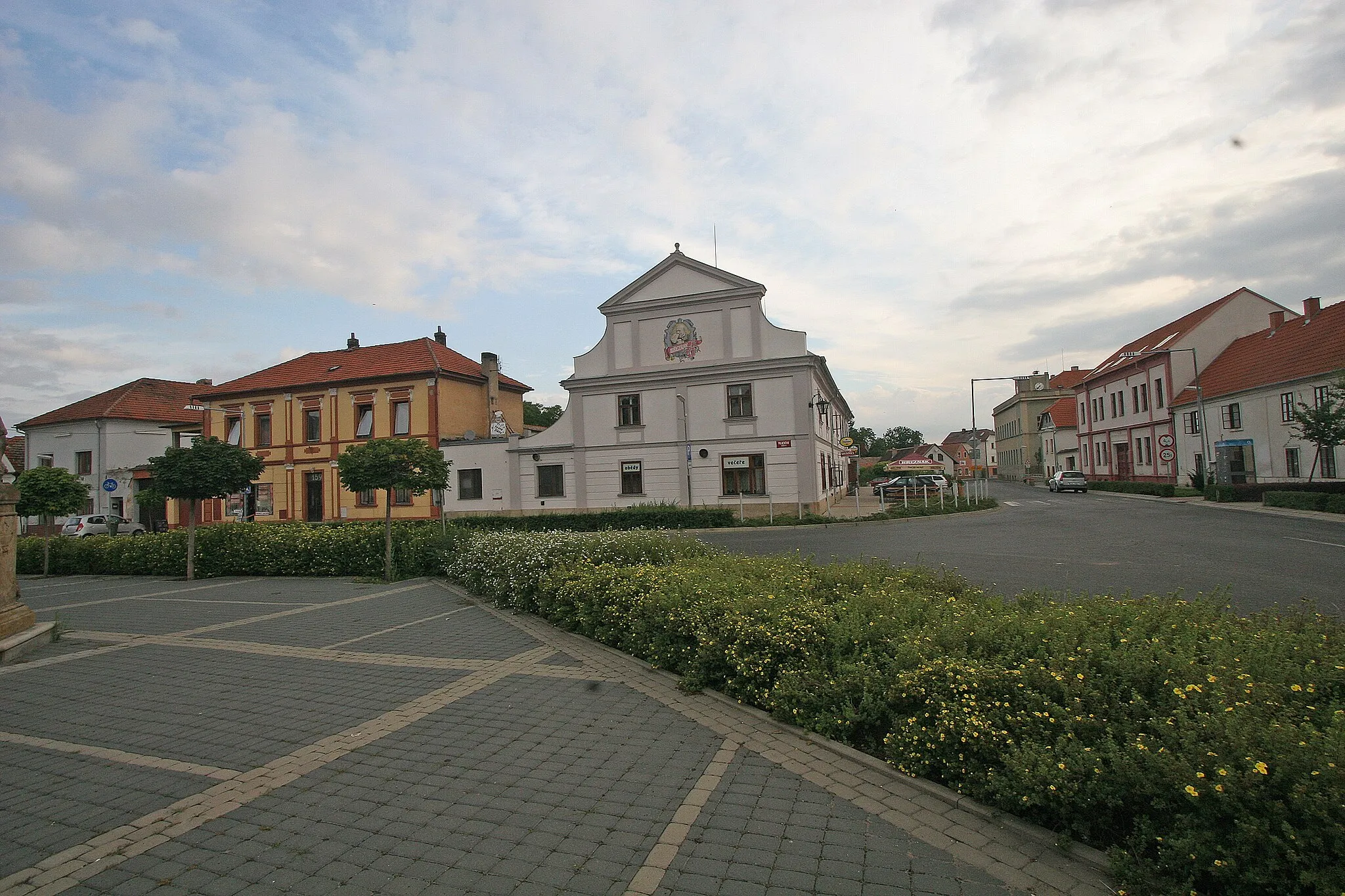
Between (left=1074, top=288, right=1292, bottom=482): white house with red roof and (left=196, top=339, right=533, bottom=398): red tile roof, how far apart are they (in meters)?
36.2

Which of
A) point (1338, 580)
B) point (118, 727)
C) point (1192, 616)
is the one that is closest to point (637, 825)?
point (1192, 616)

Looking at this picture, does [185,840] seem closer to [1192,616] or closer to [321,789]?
[321,789]

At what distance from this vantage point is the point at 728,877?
3369 mm

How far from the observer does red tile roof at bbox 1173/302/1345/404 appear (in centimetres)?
3062

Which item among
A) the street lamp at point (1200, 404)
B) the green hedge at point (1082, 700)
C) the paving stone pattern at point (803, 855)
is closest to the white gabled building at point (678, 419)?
the street lamp at point (1200, 404)

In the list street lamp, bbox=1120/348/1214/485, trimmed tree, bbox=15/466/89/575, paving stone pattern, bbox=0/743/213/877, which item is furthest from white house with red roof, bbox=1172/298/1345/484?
trimmed tree, bbox=15/466/89/575

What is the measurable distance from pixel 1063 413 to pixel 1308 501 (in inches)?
1996

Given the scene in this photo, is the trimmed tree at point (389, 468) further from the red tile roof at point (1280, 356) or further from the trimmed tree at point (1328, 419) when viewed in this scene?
the red tile roof at point (1280, 356)

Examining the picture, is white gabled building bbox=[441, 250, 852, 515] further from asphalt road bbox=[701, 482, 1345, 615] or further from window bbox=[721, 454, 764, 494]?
asphalt road bbox=[701, 482, 1345, 615]

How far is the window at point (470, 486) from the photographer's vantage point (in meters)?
33.4

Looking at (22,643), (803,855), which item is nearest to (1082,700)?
(803,855)

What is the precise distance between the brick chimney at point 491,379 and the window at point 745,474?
50.4 feet

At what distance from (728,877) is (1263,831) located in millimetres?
2165

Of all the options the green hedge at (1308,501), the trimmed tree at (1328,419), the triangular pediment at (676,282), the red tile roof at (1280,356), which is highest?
the triangular pediment at (676,282)
